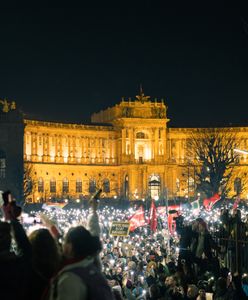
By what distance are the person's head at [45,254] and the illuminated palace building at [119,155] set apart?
377ft

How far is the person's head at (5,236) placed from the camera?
7.87 m

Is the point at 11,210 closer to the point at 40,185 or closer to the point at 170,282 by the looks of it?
the point at 170,282

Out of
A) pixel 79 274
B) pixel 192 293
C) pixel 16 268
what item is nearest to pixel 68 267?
pixel 79 274

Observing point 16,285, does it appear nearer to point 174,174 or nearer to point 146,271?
point 146,271

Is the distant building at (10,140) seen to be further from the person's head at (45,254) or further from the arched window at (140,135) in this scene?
the person's head at (45,254)

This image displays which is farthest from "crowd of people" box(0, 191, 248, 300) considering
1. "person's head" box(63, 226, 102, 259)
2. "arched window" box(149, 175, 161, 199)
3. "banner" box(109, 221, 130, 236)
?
"arched window" box(149, 175, 161, 199)

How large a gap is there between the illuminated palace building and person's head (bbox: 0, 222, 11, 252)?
114 meters

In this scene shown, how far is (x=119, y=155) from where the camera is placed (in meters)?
131

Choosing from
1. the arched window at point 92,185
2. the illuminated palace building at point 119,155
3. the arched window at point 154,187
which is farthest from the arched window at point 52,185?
the arched window at point 154,187

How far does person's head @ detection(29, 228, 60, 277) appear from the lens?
7305 mm

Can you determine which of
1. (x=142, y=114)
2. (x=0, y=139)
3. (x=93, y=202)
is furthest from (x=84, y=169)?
(x=93, y=202)

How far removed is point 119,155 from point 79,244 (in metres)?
124

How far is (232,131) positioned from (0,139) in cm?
3705

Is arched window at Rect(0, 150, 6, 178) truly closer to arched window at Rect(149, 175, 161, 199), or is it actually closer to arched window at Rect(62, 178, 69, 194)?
arched window at Rect(62, 178, 69, 194)
